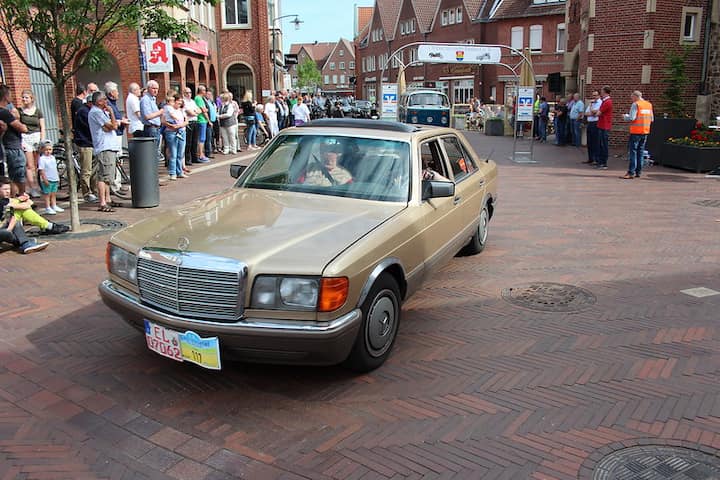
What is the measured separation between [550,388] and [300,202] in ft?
7.22

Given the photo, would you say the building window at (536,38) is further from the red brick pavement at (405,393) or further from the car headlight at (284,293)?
the car headlight at (284,293)

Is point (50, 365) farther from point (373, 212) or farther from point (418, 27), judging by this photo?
point (418, 27)

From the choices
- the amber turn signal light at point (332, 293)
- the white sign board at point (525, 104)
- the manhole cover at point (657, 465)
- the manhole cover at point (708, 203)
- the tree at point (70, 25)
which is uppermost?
the tree at point (70, 25)

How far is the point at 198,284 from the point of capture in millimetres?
3707

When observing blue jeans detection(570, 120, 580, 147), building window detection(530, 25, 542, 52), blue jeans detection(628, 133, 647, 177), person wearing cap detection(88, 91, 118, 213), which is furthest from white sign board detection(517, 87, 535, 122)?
building window detection(530, 25, 542, 52)

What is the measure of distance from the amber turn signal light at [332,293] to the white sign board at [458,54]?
68.5 feet

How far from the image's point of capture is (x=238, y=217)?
4434mm

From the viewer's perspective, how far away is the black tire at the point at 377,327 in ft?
13.4

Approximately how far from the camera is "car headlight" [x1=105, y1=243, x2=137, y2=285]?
→ 412 centimetres

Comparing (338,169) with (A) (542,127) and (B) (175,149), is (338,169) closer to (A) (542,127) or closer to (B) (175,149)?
(B) (175,149)

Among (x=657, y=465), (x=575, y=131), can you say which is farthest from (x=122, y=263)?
(x=575, y=131)

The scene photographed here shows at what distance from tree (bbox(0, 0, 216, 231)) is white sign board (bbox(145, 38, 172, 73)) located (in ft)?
19.0

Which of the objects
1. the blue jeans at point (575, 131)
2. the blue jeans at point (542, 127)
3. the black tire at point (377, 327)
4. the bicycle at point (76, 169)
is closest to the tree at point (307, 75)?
the blue jeans at point (542, 127)

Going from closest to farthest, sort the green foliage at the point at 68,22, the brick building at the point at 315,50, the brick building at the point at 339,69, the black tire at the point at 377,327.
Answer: the black tire at the point at 377,327, the green foliage at the point at 68,22, the brick building at the point at 339,69, the brick building at the point at 315,50
